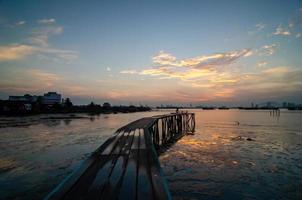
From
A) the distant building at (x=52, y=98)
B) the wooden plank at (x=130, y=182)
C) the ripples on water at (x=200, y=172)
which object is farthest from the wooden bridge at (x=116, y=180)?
the distant building at (x=52, y=98)

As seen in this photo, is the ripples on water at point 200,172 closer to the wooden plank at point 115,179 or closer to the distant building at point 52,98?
the wooden plank at point 115,179

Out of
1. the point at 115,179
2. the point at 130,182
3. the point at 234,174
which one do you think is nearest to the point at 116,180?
the point at 115,179

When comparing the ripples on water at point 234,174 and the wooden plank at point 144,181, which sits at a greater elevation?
the wooden plank at point 144,181

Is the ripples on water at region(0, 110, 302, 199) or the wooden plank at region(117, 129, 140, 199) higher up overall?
the wooden plank at region(117, 129, 140, 199)

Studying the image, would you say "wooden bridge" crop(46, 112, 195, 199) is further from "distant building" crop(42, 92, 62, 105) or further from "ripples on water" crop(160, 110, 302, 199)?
"distant building" crop(42, 92, 62, 105)

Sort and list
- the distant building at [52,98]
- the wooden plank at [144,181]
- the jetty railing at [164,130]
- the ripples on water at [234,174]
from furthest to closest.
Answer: the distant building at [52,98] → the jetty railing at [164,130] → the ripples on water at [234,174] → the wooden plank at [144,181]

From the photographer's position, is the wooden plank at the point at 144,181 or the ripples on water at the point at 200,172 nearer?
the wooden plank at the point at 144,181

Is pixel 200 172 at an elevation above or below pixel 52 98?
below

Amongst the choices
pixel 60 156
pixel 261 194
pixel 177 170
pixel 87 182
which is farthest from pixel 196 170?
pixel 60 156

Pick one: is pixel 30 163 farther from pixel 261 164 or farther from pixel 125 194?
pixel 261 164

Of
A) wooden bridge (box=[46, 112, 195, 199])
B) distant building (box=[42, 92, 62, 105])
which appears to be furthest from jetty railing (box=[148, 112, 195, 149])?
distant building (box=[42, 92, 62, 105])

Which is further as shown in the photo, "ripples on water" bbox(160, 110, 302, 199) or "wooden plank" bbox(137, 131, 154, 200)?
"ripples on water" bbox(160, 110, 302, 199)

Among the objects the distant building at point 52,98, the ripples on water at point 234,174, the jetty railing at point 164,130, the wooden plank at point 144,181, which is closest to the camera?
the wooden plank at point 144,181

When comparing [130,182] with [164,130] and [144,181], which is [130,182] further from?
[164,130]
